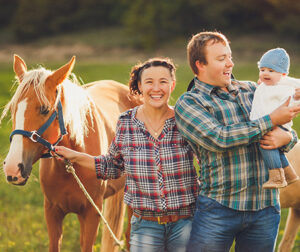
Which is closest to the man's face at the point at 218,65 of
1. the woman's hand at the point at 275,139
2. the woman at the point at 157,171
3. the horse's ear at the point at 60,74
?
the woman at the point at 157,171

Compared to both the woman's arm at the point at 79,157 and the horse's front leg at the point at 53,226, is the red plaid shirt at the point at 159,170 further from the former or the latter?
the horse's front leg at the point at 53,226

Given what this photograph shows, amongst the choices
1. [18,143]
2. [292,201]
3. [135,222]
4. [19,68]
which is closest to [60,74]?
[19,68]

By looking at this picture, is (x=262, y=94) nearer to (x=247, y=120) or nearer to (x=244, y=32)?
(x=247, y=120)

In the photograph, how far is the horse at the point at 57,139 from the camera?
3.27 metres

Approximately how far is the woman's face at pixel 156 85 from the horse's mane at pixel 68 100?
79 centimetres

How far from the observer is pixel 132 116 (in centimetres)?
317

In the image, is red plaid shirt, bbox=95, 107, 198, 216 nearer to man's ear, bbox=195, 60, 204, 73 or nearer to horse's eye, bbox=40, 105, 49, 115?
man's ear, bbox=195, 60, 204, 73

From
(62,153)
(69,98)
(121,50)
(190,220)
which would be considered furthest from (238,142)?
(121,50)

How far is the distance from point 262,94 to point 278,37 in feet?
124

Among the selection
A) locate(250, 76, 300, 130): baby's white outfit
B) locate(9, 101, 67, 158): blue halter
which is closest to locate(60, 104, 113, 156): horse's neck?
locate(9, 101, 67, 158): blue halter

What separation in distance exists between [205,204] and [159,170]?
1.18 feet

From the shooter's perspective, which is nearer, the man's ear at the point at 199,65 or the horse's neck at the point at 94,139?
the man's ear at the point at 199,65

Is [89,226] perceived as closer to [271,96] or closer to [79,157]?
[79,157]

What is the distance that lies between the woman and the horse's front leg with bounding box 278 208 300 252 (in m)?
1.91
